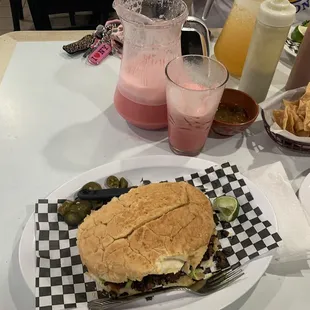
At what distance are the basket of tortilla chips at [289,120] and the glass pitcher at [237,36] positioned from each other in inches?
9.7

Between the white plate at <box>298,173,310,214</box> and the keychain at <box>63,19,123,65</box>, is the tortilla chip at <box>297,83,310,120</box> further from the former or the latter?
the keychain at <box>63,19,123,65</box>

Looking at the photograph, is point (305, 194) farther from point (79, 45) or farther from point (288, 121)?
point (79, 45)

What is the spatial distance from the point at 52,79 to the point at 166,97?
500mm

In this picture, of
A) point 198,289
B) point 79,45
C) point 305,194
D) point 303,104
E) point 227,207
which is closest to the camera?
point 198,289

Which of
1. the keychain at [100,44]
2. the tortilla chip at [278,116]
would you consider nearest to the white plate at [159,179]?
the tortilla chip at [278,116]

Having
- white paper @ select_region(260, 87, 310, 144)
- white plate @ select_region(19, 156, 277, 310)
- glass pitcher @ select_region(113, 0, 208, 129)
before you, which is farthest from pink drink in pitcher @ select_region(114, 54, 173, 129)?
white paper @ select_region(260, 87, 310, 144)

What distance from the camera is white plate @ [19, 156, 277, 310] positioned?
2.77ft

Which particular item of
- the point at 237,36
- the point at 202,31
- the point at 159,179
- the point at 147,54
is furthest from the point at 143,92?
the point at 237,36

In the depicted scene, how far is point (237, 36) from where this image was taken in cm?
140

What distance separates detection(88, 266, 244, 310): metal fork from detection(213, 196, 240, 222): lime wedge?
0.42ft

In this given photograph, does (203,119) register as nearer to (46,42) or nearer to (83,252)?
(83,252)

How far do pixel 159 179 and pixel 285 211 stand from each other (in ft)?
1.05

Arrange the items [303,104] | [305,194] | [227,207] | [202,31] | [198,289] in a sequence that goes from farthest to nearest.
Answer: [202,31], [303,104], [305,194], [227,207], [198,289]

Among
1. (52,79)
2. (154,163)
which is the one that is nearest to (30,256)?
(154,163)
